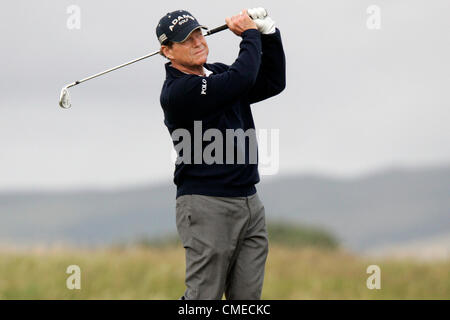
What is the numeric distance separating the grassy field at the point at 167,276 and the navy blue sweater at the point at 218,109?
4712 mm

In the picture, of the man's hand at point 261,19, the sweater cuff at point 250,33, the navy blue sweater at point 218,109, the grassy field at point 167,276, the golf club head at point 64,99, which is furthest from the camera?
the grassy field at point 167,276

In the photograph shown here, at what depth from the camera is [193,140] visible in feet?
16.6

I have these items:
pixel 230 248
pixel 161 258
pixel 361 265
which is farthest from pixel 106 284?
pixel 230 248

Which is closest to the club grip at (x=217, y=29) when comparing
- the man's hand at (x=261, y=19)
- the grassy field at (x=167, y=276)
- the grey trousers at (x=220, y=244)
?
the man's hand at (x=261, y=19)

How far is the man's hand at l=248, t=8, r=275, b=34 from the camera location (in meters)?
5.21

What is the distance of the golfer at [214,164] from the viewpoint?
496 centimetres

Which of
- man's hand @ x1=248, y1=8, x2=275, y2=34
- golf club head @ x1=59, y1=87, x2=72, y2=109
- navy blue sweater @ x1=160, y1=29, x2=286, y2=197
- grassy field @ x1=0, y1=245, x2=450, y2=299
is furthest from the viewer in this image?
grassy field @ x1=0, y1=245, x2=450, y2=299

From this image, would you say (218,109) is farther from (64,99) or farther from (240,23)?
(64,99)

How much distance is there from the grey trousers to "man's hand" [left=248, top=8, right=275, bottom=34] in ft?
4.18

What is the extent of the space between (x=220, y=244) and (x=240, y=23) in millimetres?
1611

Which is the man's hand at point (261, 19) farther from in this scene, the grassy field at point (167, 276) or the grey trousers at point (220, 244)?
the grassy field at point (167, 276)

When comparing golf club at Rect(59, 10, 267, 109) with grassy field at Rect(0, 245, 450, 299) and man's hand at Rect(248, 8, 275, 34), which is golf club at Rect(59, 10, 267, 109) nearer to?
man's hand at Rect(248, 8, 275, 34)

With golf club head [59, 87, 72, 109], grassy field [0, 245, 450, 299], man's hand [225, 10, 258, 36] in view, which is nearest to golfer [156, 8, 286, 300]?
man's hand [225, 10, 258, 36]

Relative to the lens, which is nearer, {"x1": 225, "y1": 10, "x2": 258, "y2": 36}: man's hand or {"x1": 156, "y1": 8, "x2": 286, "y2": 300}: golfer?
{"x1": 156, "y1": 8, "x2": 286, "y2": 300}: golfer
